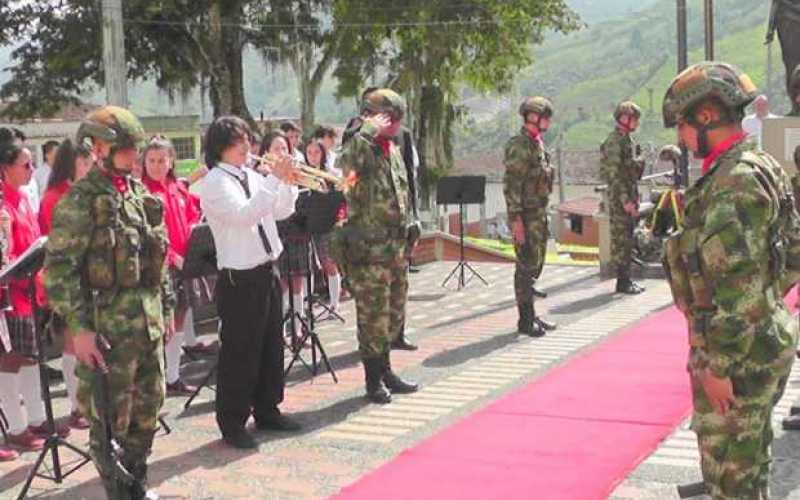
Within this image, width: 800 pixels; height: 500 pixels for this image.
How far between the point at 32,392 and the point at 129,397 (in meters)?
2.03

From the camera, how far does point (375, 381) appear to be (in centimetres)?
707

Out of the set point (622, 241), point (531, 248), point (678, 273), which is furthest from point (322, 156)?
point (678, 273)

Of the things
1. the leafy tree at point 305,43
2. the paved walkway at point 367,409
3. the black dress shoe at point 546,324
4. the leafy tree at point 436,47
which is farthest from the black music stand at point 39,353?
the leafy tree at point 436,47

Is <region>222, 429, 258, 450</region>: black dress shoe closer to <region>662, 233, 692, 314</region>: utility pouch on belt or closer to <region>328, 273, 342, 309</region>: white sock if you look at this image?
<region>662, 233, 692, 314</region>: utility pouch on belt

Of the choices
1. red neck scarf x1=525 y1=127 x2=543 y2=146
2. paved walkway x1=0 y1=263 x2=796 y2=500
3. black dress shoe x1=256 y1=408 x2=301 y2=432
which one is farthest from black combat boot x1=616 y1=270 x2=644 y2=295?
black dress shoe x1=256 y1=408 x2=301 y2=432

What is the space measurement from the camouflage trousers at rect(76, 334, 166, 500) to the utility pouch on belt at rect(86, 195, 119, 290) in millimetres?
290

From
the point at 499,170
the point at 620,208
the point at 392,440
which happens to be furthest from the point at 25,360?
the point at 499,170

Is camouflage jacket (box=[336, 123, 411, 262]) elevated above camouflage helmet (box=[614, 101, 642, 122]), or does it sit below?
below

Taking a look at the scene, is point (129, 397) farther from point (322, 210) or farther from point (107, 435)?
point (322, 210)

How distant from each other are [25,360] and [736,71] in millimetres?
4478

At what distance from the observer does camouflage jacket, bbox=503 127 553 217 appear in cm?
904

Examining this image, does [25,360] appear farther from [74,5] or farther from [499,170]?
[499,170]

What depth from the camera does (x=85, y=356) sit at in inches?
178

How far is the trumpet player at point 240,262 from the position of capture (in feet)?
18.9
